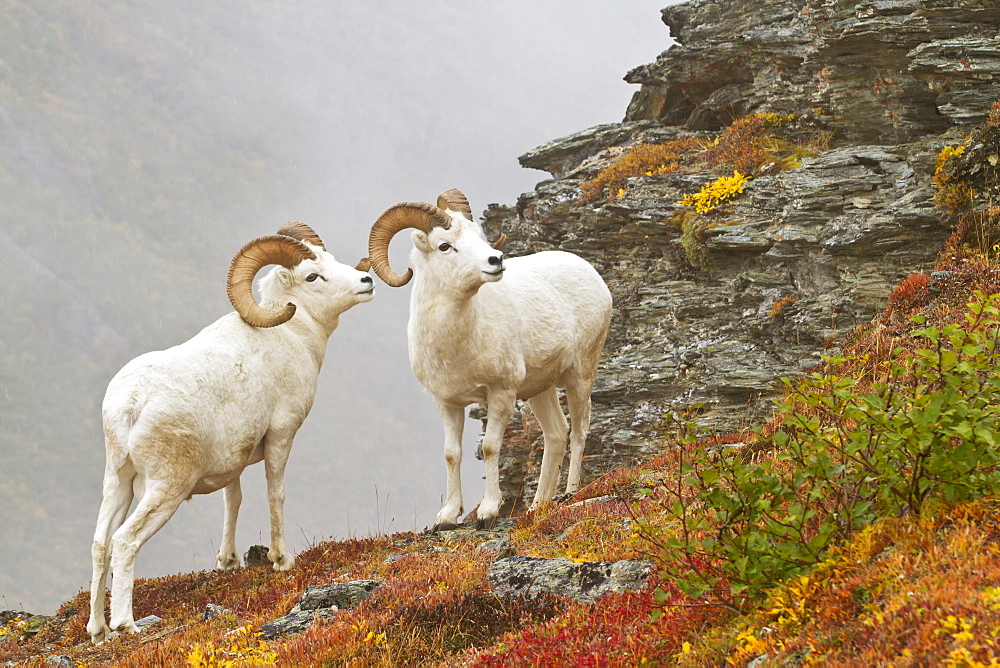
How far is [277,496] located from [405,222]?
3.94 meters

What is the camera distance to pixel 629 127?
873 inches

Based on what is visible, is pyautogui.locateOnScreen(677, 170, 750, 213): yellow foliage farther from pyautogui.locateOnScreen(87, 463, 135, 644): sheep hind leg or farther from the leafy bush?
the leafy bush

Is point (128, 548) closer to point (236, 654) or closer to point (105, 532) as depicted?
point (105, 532)

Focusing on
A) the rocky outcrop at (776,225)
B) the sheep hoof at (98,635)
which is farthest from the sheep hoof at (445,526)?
the rocky outcrop at (776,225)

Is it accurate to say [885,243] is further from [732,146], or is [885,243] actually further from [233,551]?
[233,551]

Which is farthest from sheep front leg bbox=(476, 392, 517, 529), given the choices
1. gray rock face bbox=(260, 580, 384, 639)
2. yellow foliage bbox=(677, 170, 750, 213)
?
yellow foliage bbox=(677, 170, 750, 213)

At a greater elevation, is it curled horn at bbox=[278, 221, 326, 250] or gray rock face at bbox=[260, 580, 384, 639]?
curled horn at bbox=[278, 221, 326, 250]

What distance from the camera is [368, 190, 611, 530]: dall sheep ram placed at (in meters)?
11.0

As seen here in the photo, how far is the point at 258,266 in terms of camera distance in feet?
37.9

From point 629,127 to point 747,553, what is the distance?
1846 centimetres

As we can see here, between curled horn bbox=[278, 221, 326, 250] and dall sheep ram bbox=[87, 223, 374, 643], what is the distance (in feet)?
0.05

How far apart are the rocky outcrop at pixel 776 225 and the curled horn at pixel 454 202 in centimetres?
544

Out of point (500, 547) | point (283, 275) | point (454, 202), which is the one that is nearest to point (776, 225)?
point (454, 202)

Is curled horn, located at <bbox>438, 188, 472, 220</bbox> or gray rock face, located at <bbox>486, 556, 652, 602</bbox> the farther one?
curled horn, located at <bbox>438, 188, 472, 220</bbox>
